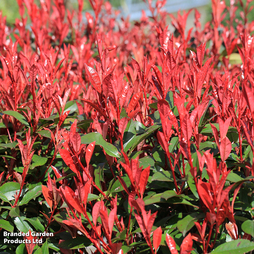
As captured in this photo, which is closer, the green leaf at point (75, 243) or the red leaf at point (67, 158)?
the red leaf at point (67, 158)

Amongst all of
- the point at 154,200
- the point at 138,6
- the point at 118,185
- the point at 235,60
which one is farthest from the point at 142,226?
the point at 138,6

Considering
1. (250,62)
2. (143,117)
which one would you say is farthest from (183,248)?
(250,62)

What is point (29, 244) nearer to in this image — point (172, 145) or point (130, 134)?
point (130, 134)

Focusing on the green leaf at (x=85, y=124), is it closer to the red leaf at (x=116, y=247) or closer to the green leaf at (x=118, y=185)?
the green leaf at (x=118, y=185)

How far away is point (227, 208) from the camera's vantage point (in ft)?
3.13

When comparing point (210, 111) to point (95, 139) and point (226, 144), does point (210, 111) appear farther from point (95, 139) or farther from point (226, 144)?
point (95, 139)

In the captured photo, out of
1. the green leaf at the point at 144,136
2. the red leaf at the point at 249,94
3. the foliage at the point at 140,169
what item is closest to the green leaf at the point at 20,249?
the foliage at the point at 140,169

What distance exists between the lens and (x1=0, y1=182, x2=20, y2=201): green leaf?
1.38 m

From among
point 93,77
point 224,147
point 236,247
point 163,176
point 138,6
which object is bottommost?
point 236,247

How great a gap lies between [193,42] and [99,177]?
2.48 metres

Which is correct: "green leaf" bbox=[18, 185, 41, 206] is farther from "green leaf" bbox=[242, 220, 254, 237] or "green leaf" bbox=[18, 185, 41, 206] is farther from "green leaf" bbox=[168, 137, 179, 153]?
"green leaf" bbox=[242, 220, 254, 237]

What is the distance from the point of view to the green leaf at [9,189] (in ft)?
4.52

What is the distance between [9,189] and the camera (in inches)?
54.9

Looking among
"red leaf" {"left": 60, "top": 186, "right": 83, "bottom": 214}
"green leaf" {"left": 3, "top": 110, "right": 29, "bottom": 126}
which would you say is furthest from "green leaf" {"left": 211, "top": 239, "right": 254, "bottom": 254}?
"green leaf" {"left": 3, "top": 110, "right": 29, "bottom": 126}
